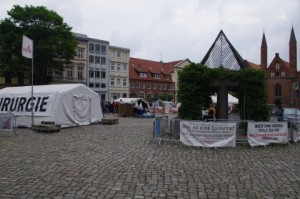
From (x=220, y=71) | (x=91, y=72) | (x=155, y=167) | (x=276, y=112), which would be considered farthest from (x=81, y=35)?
(x=155, y=167)

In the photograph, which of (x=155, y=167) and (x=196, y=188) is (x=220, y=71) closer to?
(x=155, y=167)

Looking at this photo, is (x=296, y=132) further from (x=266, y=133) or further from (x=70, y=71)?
(x=70, y=71)

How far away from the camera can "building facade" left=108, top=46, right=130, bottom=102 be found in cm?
7566

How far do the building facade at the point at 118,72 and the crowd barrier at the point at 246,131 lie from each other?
6050 centimetres

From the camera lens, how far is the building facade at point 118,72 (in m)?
75.7

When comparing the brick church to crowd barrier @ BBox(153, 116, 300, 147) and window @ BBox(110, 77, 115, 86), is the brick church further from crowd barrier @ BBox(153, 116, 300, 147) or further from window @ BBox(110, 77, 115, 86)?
crowd barrier @ BBox(153, 116, 300, 147)

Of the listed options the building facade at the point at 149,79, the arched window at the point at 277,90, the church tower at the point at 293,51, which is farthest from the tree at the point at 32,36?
the church tower at the point at 293,51

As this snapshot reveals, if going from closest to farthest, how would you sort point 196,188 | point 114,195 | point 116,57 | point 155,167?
point 114,195 < point 196,188 < point 155,167 < point 116,57

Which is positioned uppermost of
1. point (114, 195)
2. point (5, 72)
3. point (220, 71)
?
point (5, 72)

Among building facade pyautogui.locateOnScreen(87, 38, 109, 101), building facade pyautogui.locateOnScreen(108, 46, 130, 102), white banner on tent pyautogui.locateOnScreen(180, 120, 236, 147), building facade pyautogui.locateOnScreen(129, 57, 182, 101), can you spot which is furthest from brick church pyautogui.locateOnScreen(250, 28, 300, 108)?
white banner on tent pyautogui.locateOnScreen(180, 120, 236, 147)

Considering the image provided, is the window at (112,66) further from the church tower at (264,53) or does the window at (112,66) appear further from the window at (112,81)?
the church tower at (264,53)

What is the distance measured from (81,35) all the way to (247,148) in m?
58.3

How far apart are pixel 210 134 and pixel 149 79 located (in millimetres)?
72806

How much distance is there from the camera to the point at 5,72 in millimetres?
45750
